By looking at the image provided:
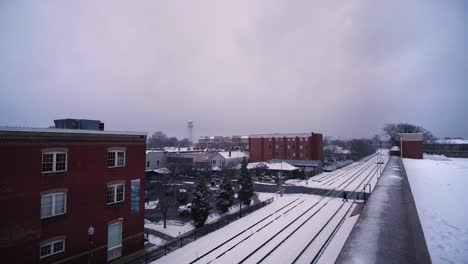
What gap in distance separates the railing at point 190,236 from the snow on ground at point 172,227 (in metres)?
1.01

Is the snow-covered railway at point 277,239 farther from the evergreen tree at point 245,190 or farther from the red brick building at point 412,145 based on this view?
the red brick building at point 412,145

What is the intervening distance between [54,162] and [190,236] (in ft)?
42.4

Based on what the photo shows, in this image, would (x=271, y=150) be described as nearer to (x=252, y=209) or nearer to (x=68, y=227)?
(x=252, y=209)

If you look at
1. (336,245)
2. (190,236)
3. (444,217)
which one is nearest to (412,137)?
(444,217)

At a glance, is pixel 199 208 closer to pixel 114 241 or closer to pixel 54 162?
pixel 114 241

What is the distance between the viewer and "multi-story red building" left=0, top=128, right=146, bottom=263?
13859mm

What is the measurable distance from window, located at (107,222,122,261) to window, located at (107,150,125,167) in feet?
14.3

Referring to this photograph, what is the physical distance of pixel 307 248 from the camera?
19516mm

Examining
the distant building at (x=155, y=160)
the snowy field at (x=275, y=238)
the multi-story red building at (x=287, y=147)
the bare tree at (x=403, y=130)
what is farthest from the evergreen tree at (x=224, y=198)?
the bare tree at (x=403, y=130)

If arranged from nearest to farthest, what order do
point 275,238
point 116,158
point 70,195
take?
point 70,195 → point 116,158 → point 275,238

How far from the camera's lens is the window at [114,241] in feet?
60.7

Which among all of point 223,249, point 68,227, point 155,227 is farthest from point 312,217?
point 68,227

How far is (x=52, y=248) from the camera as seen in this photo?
1545 cm

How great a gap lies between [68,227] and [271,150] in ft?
224
